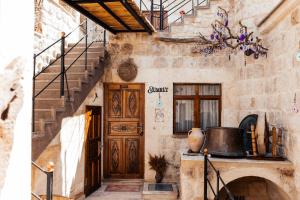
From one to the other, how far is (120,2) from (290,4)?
8.96ft

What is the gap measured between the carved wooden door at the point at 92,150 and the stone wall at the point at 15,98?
17.3ft

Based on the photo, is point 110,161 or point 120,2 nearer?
point 120,2

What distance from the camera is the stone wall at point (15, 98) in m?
1.26

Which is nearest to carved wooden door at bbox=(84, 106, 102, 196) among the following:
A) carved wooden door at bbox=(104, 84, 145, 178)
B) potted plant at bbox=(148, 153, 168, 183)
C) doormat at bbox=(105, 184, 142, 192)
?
doormat at bbox=(105, 184, 142, 192)

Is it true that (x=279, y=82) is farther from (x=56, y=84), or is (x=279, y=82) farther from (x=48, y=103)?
(x=56, y=84)

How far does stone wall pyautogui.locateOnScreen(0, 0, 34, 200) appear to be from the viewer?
1.26 metres

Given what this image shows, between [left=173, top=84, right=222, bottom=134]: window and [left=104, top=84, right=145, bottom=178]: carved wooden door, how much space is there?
2.92 ft

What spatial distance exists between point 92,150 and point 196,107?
2727mm

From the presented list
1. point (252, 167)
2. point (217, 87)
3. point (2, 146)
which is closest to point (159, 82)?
point (217, 87)

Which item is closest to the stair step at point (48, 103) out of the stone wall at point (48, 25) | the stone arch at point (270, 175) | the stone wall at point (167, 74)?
the stone wall at point (48, 25)

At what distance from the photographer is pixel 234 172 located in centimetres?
529

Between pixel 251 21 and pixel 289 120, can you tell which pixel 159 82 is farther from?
pixel 289 120

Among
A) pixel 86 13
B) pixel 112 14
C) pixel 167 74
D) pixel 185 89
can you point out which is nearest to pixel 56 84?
pixel 86 13

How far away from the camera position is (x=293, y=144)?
16.4 feet
